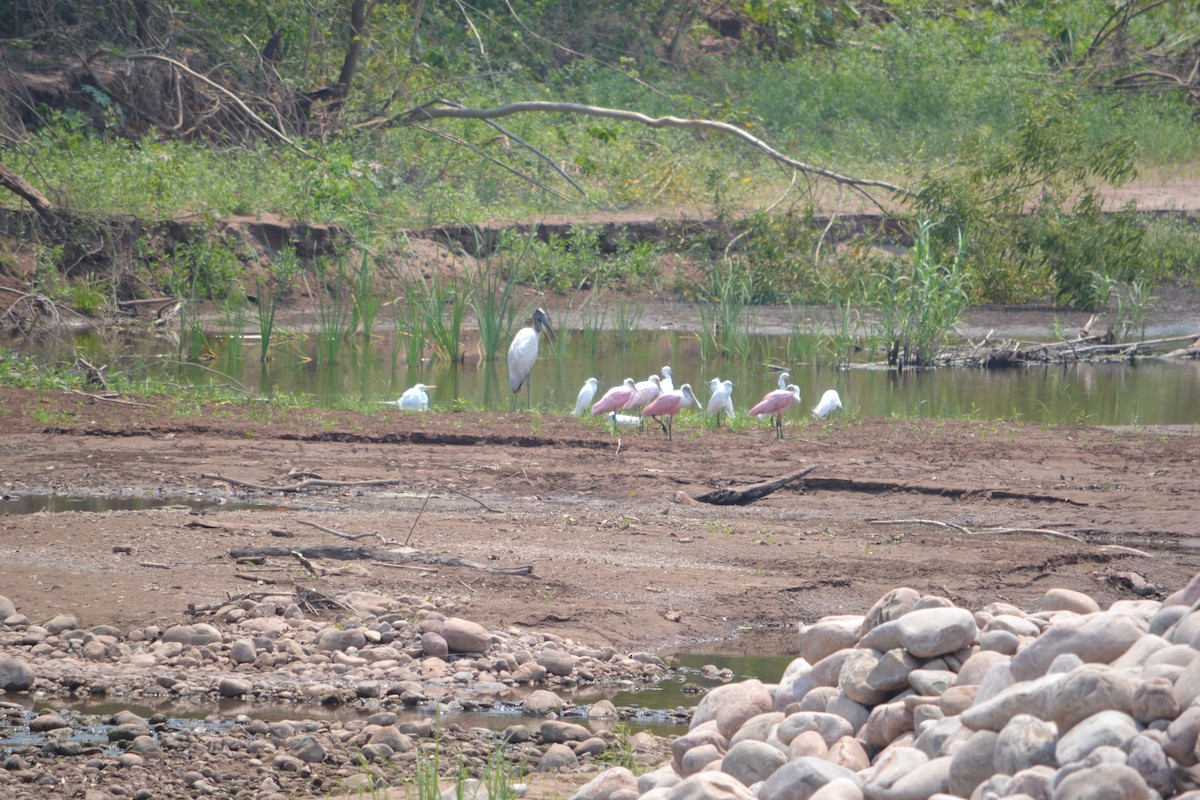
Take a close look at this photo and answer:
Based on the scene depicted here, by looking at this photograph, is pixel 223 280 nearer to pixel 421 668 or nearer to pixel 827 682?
pixel 421 668

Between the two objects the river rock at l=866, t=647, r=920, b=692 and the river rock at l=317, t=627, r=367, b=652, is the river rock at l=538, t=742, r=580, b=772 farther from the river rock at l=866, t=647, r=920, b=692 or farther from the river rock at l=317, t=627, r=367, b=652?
the river rock at l=317, t=627, r=367, b=652

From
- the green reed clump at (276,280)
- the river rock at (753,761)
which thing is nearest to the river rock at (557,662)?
the river rock at (753,761)

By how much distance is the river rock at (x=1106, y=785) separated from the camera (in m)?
3.22

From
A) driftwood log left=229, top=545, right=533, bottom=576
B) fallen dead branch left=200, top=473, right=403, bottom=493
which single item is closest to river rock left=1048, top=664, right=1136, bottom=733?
driftwood log left=229, top=545, right=533, bottom=576

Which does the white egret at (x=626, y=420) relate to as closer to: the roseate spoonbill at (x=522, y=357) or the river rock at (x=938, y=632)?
the roseate spoonbill at (x=522, y=357)

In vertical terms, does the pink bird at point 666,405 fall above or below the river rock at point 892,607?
above

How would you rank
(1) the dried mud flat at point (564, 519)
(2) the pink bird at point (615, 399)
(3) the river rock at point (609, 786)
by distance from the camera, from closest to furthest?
(3) the river rock at point (609, 786)
(1) the dried mud flat at point (564, 519)
(2) the pink bird at point (615, 399)

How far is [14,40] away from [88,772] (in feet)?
57.9

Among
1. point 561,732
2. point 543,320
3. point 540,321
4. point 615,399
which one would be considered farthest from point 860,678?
point 543,320

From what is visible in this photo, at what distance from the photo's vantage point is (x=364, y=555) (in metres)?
7.54

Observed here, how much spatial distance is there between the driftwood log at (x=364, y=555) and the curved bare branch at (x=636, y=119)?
10597mm

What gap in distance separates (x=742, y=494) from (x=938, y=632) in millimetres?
4921

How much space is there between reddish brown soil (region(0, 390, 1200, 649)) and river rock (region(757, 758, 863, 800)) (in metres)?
2.74

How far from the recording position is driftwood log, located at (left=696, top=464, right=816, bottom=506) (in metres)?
9.36
